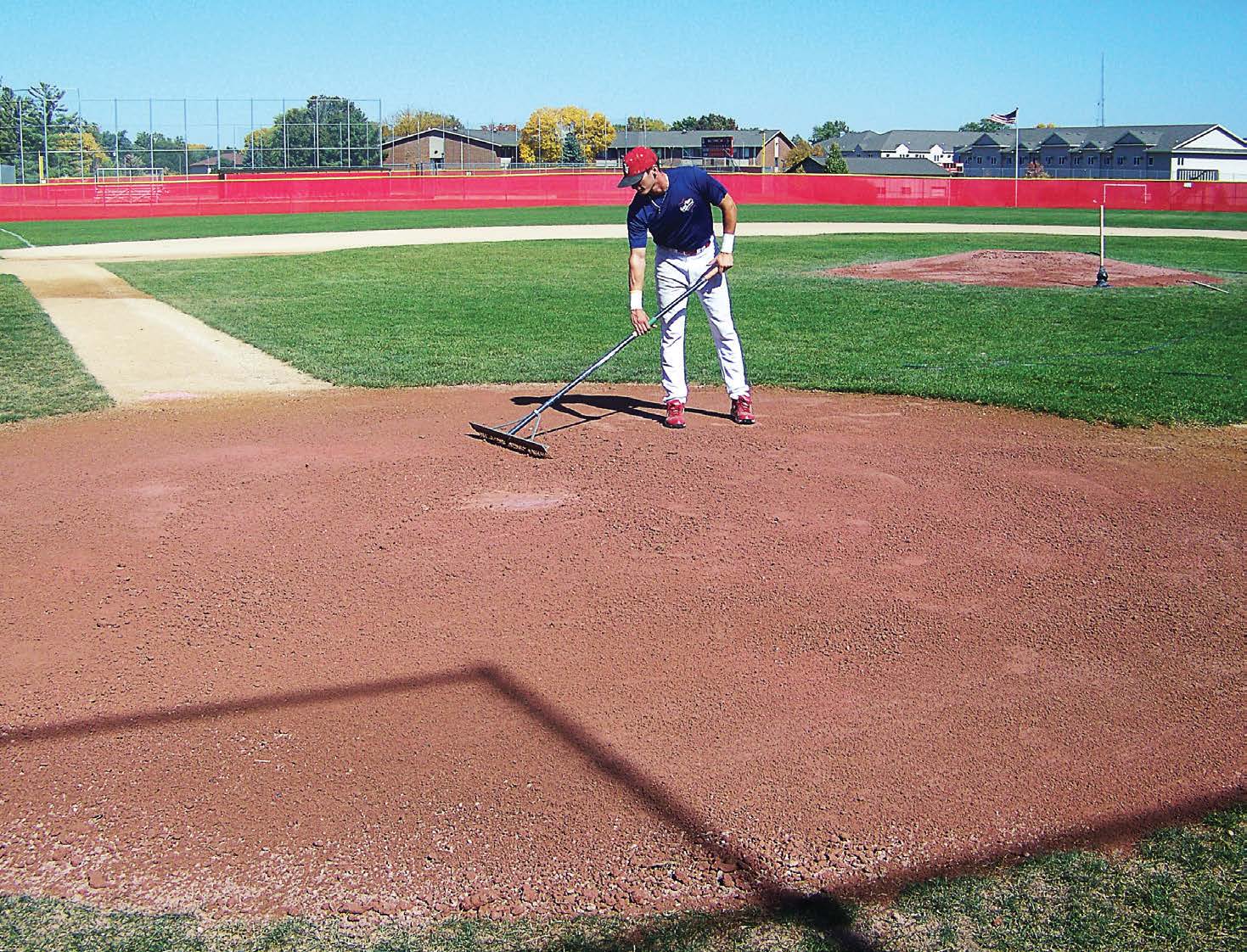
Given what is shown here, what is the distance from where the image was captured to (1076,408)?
9820 mm

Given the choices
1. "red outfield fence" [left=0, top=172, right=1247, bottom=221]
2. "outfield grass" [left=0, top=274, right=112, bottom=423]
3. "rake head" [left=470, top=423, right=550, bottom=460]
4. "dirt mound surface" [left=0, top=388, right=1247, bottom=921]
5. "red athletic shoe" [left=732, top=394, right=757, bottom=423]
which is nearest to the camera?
"dirt mound surface" [left=0, top=388, right=1247, bottom=921]

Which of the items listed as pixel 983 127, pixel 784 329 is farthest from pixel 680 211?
pixel 983 127

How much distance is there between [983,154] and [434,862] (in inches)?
4695

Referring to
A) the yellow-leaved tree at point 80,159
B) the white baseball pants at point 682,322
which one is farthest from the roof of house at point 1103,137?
the white baseball pants at point 682,322

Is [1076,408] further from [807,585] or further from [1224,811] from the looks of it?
[1224,811]

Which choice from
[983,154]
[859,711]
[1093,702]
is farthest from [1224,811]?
[983,154]

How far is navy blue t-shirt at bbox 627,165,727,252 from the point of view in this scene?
29.0ft

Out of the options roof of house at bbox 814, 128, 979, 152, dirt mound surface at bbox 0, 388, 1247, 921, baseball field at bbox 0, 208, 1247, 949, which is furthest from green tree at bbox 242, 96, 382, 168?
roof of house at bbox 814, 128, 979, 152

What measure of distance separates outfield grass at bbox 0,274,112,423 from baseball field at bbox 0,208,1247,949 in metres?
0.16

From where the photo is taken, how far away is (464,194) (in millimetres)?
48469

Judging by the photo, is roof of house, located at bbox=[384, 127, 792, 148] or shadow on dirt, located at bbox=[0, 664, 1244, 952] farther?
roof of house, located at bbox=[384, 127, 792, 148]

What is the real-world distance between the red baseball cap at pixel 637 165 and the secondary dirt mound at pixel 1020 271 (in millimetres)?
11893

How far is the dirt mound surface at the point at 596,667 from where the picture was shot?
387cm

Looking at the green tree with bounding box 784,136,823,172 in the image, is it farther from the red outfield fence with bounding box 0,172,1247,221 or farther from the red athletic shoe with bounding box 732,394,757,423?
the red athletic shoe with bounding box 732,394,757,423
